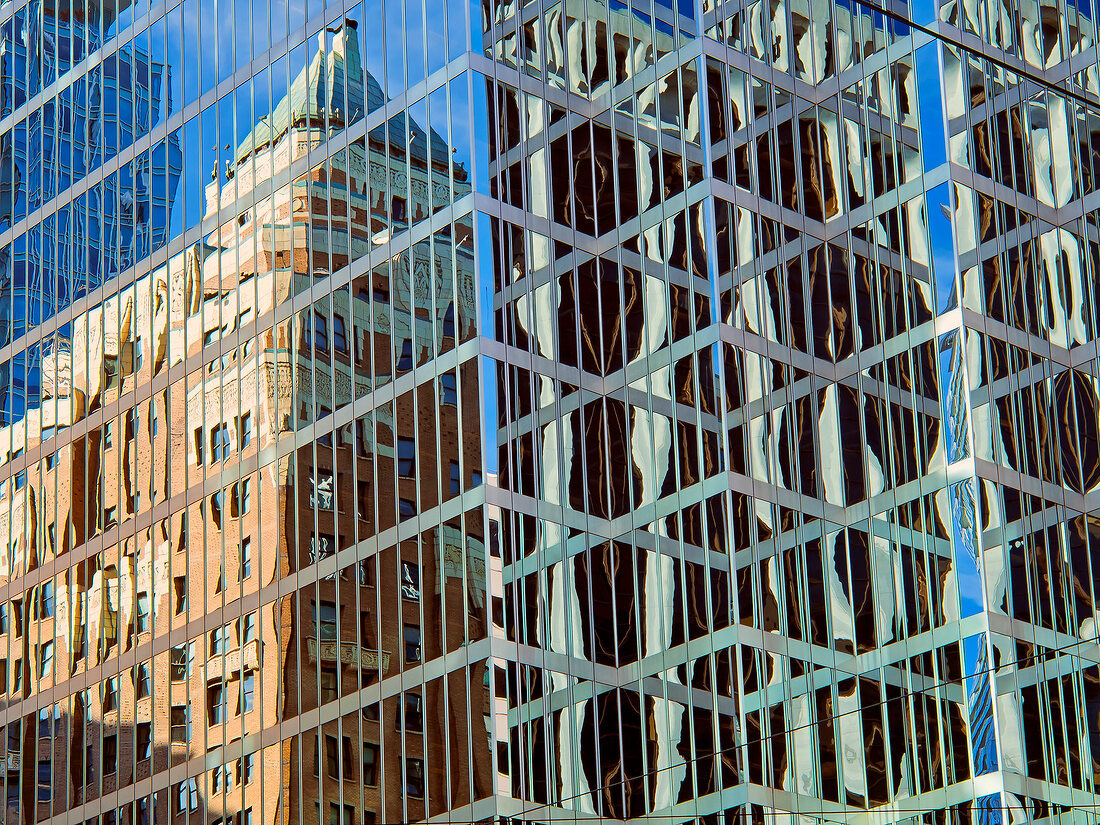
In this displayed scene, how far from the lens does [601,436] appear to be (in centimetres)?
5094

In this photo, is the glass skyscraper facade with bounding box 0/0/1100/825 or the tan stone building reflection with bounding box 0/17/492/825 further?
the tan stone building reflection with bounding box 0/17/492/825

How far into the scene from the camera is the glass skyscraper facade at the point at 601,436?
48.5 metres

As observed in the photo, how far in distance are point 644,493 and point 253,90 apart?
705 inches

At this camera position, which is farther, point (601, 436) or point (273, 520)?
point (273, 520)

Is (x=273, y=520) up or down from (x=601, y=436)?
down

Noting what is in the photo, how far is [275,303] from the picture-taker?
179 ft

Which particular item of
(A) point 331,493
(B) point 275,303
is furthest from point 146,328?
(A) point 331,493

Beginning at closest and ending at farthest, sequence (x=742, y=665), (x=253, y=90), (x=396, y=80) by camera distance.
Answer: (x=742, y=665) < (x=396, y=80) < (x=253, y=90)

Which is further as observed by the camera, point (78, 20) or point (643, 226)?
point (78, 20)

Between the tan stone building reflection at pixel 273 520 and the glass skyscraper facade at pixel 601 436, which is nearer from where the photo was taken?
the glass skyscraper facade at pixel 601 436

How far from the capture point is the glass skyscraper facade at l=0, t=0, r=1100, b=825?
48.5 m

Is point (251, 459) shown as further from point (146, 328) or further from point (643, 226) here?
point (643, 226)

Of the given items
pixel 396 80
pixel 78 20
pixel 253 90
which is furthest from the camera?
pixel 78 20

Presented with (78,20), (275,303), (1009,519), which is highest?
(78,20)
